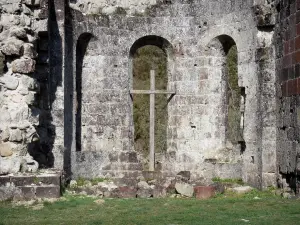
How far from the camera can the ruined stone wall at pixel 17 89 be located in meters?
11.1

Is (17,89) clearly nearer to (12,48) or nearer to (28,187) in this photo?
(12,48)

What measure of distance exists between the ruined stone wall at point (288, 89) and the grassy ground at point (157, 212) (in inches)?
47.5

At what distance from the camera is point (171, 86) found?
15227 mm

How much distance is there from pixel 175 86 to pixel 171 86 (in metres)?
0.12

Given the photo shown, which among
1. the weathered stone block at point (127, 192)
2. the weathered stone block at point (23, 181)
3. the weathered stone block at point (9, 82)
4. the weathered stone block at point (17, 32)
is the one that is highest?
the weathered stone block at point (17, 32)

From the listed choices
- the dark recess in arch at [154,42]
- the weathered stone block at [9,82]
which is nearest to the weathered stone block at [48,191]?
the weathered stone block at [9,82]

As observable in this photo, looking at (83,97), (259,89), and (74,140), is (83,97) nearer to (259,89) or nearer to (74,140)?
(74,140)

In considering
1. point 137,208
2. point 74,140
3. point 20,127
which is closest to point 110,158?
point 74,140

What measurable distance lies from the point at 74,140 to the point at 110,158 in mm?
1069

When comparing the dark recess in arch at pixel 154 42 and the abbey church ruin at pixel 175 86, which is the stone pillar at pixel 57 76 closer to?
the abbey church ruin at pixel 175 86

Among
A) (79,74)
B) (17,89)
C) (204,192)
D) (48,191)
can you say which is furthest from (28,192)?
(79,74)

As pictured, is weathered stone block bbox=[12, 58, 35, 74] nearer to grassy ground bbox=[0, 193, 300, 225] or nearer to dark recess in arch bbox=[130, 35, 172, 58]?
grassy ground bbox=[0, 193, 300, 225]

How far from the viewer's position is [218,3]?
14.6 meters

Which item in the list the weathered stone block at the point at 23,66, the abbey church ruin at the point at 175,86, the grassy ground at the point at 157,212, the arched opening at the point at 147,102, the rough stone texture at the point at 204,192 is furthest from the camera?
the arched opening at the point at 147,102
